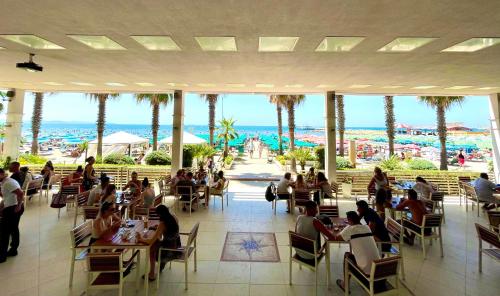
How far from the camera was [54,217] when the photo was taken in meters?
6.85

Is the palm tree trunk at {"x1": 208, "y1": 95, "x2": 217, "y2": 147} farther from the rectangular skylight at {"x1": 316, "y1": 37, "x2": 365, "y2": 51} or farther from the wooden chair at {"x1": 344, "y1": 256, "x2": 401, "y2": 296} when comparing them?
the wooden chair at {"x1": 344, "y1": 256, "x2": 401, "y2": 296}

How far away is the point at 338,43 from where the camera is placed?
5016 millimetres

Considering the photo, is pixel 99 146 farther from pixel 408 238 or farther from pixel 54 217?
pixel 408 238

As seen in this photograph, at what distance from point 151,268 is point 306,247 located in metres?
2.65

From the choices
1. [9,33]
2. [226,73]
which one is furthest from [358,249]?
[9,33]

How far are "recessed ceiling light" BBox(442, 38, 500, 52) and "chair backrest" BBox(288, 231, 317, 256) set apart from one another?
541 centimetres

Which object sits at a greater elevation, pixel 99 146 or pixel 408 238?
pixel 99 146

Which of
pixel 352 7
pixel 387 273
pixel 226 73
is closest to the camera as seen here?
pixel 387 273

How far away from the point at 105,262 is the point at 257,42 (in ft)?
15.5

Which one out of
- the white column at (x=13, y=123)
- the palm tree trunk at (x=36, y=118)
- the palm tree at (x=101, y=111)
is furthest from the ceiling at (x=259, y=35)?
the palm tree trunk at (x=36, y=118)

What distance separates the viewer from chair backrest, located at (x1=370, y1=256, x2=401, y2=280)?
283cm

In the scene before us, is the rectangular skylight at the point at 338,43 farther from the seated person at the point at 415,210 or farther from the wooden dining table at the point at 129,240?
the wooden dining table at the point at 129,240

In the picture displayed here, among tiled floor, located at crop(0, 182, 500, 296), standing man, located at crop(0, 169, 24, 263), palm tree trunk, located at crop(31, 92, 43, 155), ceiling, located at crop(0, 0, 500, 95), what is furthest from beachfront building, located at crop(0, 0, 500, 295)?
palm tree trunk, located at crop(31, 92, 43, 155)

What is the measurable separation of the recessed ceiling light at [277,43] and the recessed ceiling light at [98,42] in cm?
339
